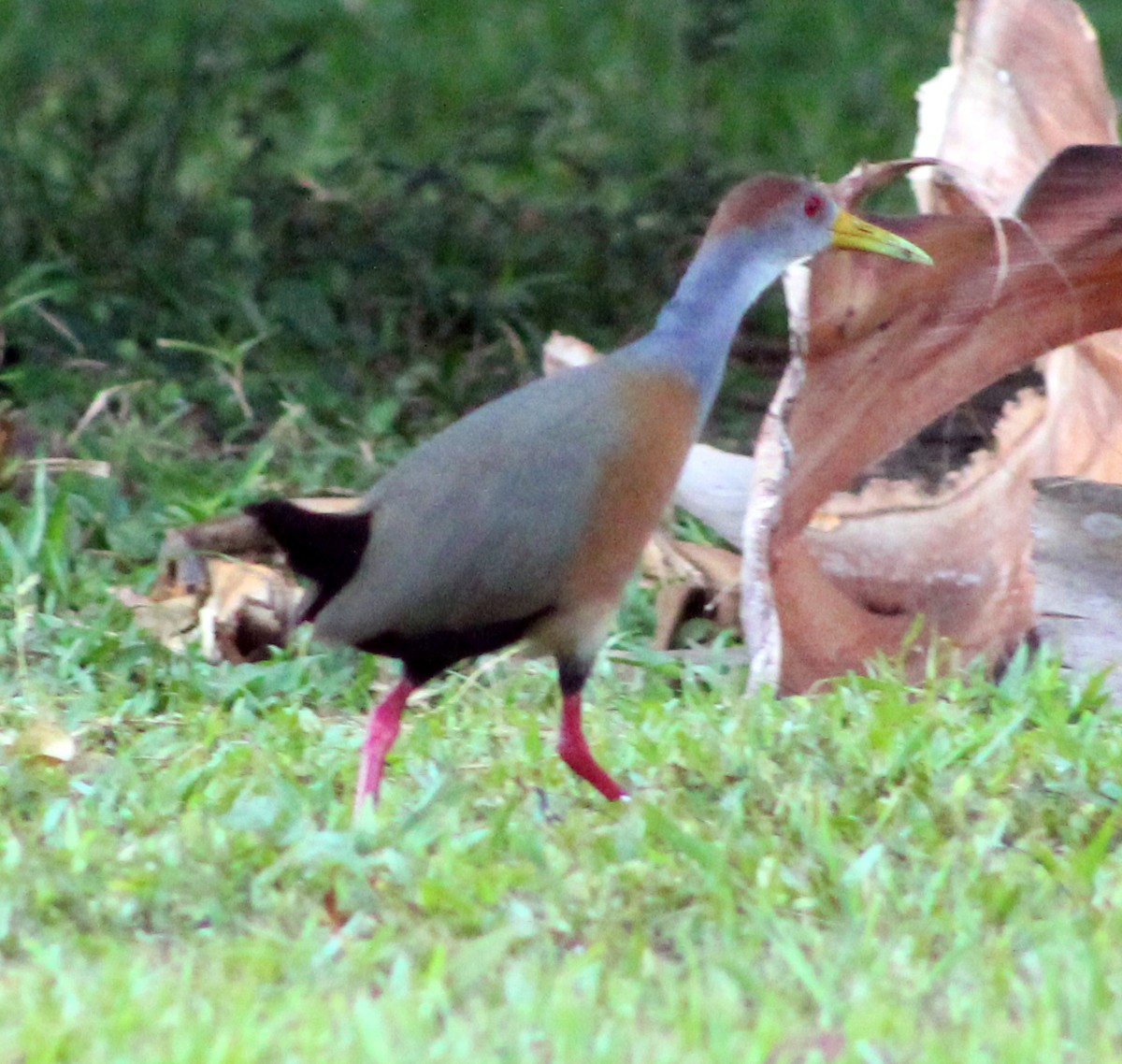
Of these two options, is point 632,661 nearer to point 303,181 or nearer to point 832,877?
point 832,877

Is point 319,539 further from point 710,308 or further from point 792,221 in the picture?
point 792,221

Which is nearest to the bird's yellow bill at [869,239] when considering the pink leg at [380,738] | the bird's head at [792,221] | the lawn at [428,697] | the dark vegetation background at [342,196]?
the bird's head at [792,221]

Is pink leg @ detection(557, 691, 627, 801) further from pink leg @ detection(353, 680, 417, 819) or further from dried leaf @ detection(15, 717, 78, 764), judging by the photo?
dried leaf @ detection(15, 717, 78, 764)

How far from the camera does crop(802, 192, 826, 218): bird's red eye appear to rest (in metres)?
3.77

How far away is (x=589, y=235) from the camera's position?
287 inches

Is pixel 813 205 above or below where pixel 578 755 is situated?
above

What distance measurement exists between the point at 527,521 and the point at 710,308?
56cm

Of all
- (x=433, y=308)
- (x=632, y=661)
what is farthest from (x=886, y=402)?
(x=433, y=308)

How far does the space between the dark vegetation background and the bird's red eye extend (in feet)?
7.72

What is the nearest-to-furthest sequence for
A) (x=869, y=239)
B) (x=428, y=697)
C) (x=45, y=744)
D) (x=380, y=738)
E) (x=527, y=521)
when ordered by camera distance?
(x=527, y=521) < (x=380, y=738) < (x=45, y=744) < (x=869, y=239) < (x=428, y=697)

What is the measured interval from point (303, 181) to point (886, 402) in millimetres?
3396

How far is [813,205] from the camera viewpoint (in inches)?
149

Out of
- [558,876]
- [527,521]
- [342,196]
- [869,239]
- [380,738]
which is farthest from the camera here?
[342,196]

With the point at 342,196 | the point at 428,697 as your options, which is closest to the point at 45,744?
the point at 428,697
